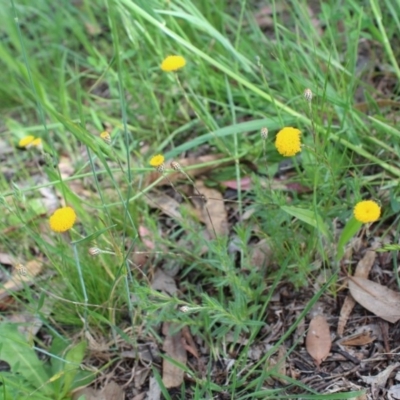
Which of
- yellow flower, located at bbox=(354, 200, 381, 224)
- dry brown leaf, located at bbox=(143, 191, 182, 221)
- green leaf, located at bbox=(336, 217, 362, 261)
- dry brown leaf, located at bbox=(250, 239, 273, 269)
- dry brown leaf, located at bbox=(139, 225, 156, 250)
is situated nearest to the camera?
yellow flower, located at bbox=(354, 200, 381, 224)

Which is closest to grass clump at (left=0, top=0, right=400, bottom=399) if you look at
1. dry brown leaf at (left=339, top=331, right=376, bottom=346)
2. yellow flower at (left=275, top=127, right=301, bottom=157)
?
yellow flower at (left=275, top=127, right=301, bottom=157)

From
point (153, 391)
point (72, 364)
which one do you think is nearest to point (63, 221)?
point (72, 364)

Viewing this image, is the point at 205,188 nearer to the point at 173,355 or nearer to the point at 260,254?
the point at 260,254

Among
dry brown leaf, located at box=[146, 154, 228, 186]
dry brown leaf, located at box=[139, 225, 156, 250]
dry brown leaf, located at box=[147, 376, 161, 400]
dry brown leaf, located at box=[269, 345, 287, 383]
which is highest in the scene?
dry brown leaf, located at box=[146, 154, 228, 186]

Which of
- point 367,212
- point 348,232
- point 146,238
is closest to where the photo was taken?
point 367,212

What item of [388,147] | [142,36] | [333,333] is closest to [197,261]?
[333,333]

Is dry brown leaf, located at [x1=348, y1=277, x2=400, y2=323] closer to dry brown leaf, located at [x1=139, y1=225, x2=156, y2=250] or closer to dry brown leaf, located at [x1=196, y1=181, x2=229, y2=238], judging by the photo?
dry brown leaf, located at [x1=196, y1=181, x2=229, y2=238]
